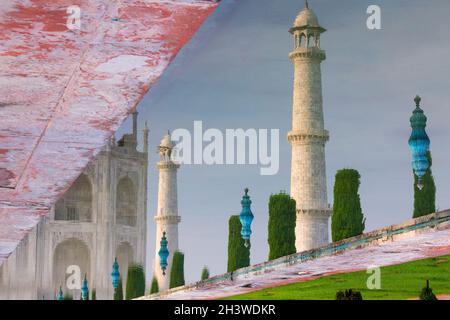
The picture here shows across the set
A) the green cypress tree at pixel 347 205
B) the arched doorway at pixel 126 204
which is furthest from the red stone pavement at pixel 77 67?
the arched doorway at pixel 126 204

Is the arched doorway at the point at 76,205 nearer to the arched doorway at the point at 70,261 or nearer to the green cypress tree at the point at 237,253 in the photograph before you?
the arched doorway at the point at 70,261

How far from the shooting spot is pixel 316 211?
39.9 meters

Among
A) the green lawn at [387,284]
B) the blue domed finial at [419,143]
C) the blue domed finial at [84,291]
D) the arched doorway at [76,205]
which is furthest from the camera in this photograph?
the arched doorway at [76,205]

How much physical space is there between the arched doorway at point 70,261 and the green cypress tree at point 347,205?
118 ft

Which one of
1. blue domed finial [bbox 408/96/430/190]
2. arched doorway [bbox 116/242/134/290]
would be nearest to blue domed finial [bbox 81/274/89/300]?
arched doorway [bbox 116/242/134/290]

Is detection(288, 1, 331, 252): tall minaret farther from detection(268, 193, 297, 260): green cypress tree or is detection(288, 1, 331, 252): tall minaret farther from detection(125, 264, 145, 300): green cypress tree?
detection(268, 193, 297, 260): green cypress tree

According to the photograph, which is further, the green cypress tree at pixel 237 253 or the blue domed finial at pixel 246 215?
the green cypress tree at pixel 237 253

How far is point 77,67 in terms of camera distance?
532cm

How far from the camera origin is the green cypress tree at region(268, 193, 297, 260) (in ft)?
89.8

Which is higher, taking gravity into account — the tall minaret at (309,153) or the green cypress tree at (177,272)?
the tall minaret at (309,153)

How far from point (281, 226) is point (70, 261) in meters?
36.0

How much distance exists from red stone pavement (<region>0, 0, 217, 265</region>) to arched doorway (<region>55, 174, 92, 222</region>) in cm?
5312

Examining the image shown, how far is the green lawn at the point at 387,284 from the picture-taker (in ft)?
72.8

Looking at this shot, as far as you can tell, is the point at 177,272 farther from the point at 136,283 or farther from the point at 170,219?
the point at 170,219
